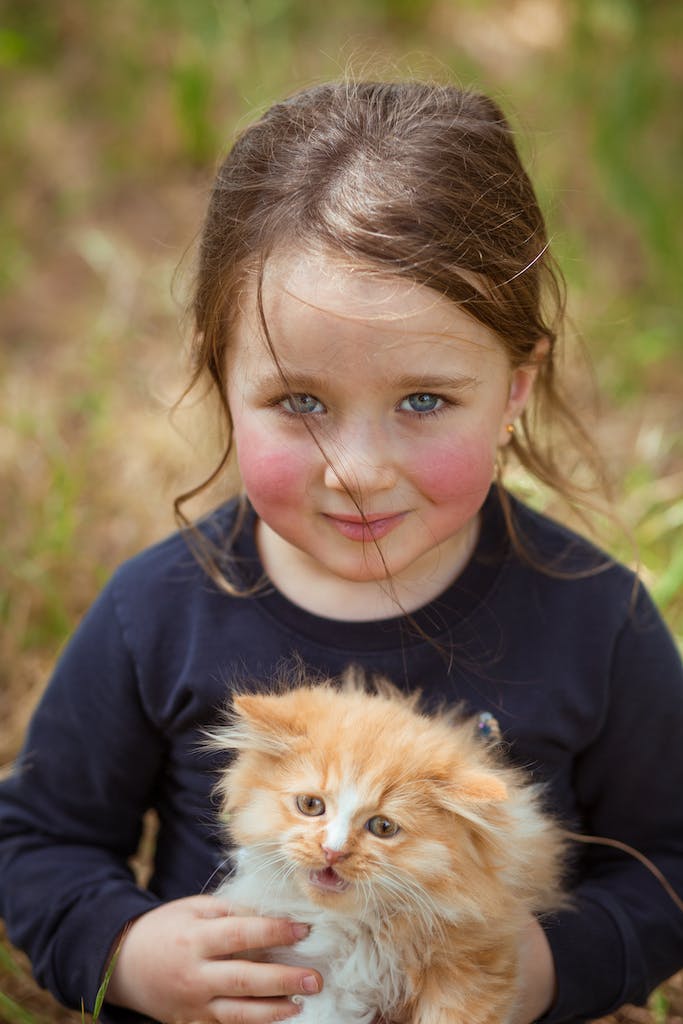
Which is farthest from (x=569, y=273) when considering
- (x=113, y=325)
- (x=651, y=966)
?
(x=651, y=966)

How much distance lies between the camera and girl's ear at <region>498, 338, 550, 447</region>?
5.51 feet

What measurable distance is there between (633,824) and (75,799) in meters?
0.93

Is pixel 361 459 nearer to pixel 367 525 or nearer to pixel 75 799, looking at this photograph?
pixel 367 525

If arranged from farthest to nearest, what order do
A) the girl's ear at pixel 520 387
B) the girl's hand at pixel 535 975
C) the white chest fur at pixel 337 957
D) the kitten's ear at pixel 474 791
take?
the girl's ear at pixel 520 387
the girl's hand at pixel 535 975
the white chest fur at pixel 337 957
the kitten's ear at pixel 474 791

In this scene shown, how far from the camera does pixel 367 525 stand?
1.52 m

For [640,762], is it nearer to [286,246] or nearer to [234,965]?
[234,965]

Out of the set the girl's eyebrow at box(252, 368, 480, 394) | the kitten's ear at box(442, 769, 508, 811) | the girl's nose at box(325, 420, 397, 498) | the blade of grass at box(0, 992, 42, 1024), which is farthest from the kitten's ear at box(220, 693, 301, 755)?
the blade of grass at box(0, 992, 42, 1024)

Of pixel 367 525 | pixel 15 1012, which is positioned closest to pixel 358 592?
pixel 367 525

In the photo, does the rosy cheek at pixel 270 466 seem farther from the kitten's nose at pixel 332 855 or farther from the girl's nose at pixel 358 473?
the kitten's nose at pixel 332 855

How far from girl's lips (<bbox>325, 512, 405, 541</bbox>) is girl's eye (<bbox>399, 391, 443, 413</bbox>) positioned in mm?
153

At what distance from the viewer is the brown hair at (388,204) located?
4.79ft

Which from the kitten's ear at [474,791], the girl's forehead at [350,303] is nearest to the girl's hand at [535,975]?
the kitten's ear at [474,791]

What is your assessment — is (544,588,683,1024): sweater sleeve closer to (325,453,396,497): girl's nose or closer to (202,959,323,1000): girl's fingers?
(202,959,323,1000): girl's fingers

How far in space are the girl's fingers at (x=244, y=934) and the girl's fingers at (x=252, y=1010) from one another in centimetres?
7
